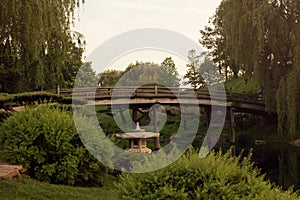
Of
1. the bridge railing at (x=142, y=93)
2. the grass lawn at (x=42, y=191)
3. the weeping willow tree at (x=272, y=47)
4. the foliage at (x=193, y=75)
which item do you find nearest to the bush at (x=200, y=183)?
the grass lawn at (x=42, y=191)

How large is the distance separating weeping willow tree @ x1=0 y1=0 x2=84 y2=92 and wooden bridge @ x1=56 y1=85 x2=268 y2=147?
145cm

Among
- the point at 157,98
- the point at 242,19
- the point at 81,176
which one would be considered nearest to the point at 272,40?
the point at 242,19

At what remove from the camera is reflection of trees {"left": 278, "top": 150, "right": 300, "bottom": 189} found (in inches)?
529

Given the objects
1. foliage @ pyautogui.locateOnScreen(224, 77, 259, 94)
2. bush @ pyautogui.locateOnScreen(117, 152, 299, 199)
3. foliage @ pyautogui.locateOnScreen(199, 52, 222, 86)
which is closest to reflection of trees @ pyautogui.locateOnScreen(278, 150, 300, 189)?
bush @ pyautogui.locateOnScreen(117, 152, 299, 199)

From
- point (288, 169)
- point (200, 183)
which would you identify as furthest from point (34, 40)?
point (200, 183)

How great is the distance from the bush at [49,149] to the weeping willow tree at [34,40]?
601cm

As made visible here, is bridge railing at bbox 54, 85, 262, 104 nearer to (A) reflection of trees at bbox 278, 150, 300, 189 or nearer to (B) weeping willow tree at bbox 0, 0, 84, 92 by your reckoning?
(B) weeping willow tree at bbox 0, 0, 84, 92

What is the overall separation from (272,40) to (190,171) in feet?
53.2

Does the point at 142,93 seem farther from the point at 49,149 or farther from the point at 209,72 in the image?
the point at 209,72

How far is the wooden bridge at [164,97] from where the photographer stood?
21156 mm

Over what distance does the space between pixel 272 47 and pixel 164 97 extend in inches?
234

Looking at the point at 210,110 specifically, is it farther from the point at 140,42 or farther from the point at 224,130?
the point at 140,42

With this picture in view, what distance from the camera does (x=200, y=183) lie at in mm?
5176

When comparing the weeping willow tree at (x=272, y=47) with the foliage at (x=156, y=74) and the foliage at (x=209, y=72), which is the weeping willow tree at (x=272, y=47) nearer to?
the foliage at (x=156, y=74)
